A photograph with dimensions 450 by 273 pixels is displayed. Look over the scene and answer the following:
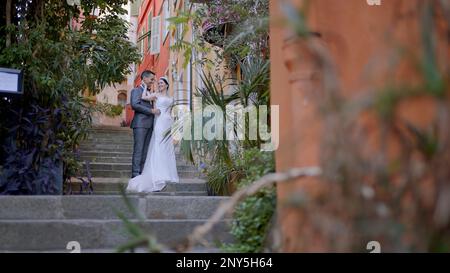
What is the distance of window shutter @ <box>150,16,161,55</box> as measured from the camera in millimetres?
18188

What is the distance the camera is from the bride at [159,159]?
21.1 feet

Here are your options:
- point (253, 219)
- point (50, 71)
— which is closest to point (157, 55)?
point (50, 71)

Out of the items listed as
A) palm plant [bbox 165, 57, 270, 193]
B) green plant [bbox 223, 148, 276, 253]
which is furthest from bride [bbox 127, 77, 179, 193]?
green plant [bbox 223, 148, 276, 253]

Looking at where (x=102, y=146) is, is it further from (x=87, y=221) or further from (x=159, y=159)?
(x=87, y=221)

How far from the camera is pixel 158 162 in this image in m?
6.57

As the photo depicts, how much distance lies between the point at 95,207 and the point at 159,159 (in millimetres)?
2054

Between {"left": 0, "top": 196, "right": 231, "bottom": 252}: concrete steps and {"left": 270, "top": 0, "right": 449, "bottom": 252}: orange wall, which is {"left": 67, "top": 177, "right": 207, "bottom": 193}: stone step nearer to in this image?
{"left": 0, "top": 196, "right": 231, "bottom": 252}: concrete steps

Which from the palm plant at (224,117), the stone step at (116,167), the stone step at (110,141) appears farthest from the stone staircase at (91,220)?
the stone step at (110,141)

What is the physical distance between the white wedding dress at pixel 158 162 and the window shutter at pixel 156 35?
38.6 feet

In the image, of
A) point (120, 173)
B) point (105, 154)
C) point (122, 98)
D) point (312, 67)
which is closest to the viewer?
point (312, 67)

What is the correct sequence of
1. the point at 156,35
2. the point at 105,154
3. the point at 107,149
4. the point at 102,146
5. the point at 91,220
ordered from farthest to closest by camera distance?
the point at 156,35 < the point at 102,146 < the point at 107,149 < the point at 105,154 < the point at 91,220

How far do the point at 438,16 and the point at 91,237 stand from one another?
3.12 metres

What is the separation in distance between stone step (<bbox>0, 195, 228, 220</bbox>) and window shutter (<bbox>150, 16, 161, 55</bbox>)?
45.9 feet
